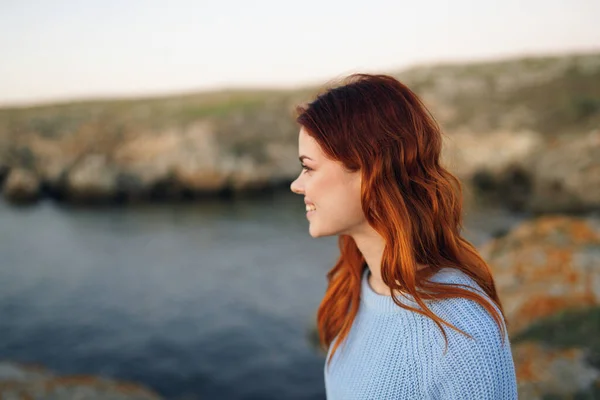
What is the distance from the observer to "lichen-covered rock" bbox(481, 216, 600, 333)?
6.24 metres

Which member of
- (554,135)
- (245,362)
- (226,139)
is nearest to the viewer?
(245,362)

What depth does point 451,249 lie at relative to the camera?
2023mm

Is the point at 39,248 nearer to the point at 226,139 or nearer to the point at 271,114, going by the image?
the point at 226,139

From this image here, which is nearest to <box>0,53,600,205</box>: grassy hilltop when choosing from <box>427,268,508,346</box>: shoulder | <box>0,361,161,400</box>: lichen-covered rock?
<box>0,361,161,400</box>: lichen-covered rock

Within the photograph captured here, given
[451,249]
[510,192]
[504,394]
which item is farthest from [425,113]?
[510,192]

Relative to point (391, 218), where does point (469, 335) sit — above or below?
below

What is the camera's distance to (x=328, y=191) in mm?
2031

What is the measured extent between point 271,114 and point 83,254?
18.8 meters

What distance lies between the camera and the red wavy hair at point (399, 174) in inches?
74.0

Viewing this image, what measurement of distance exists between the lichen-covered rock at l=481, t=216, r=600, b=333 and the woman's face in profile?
4.87 m

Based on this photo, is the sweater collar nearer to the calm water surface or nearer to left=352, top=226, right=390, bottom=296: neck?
left=352, top=226, right=390, bottom=296: neck

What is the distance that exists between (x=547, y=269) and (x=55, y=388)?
22.4ft

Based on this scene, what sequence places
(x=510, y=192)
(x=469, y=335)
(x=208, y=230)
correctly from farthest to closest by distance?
(x=510, y=192)
(x=208, y=230)
(x=469, y=335)

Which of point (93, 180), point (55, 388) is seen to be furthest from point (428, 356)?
point (93, 180)
